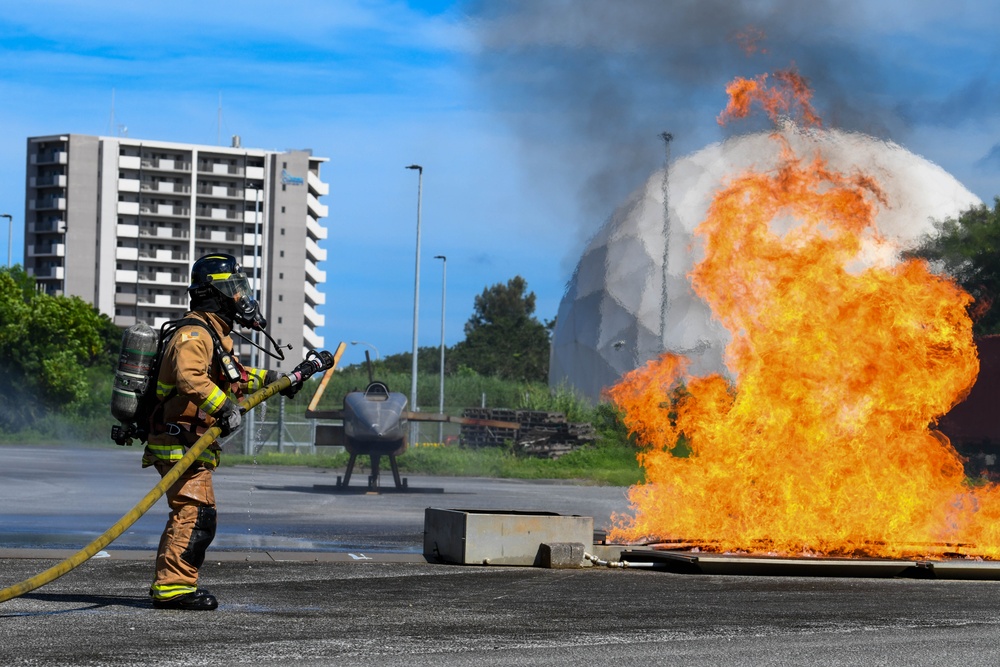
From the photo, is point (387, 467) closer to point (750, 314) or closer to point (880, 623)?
point (750, 314)

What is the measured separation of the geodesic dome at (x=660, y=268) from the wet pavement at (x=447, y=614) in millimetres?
29821

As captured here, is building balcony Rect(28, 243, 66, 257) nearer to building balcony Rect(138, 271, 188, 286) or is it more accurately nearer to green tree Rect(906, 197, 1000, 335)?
building balcony Rect(138, 271, 188, 286)

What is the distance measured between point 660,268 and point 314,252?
271 feet

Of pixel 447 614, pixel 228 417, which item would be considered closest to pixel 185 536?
pixel 228 417

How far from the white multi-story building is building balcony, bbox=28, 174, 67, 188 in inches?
3.5

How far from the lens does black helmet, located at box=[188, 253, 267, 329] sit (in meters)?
8.34

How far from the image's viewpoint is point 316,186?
124688 millimetres

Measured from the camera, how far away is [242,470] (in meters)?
32.2

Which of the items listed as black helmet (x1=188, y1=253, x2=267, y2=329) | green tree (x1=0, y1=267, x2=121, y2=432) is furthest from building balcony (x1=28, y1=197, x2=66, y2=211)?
black helmet (x1=188, y1=253, x2=267, y2=329)

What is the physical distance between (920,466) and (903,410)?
57 centimetres

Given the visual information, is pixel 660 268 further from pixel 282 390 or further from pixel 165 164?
pixel 165 164

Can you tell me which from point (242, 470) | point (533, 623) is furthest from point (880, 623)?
point (242, 470)

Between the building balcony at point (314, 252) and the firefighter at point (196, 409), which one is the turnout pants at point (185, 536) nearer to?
A: the firefighter at point (196, 409)

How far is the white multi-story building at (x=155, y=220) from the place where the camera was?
373ft
